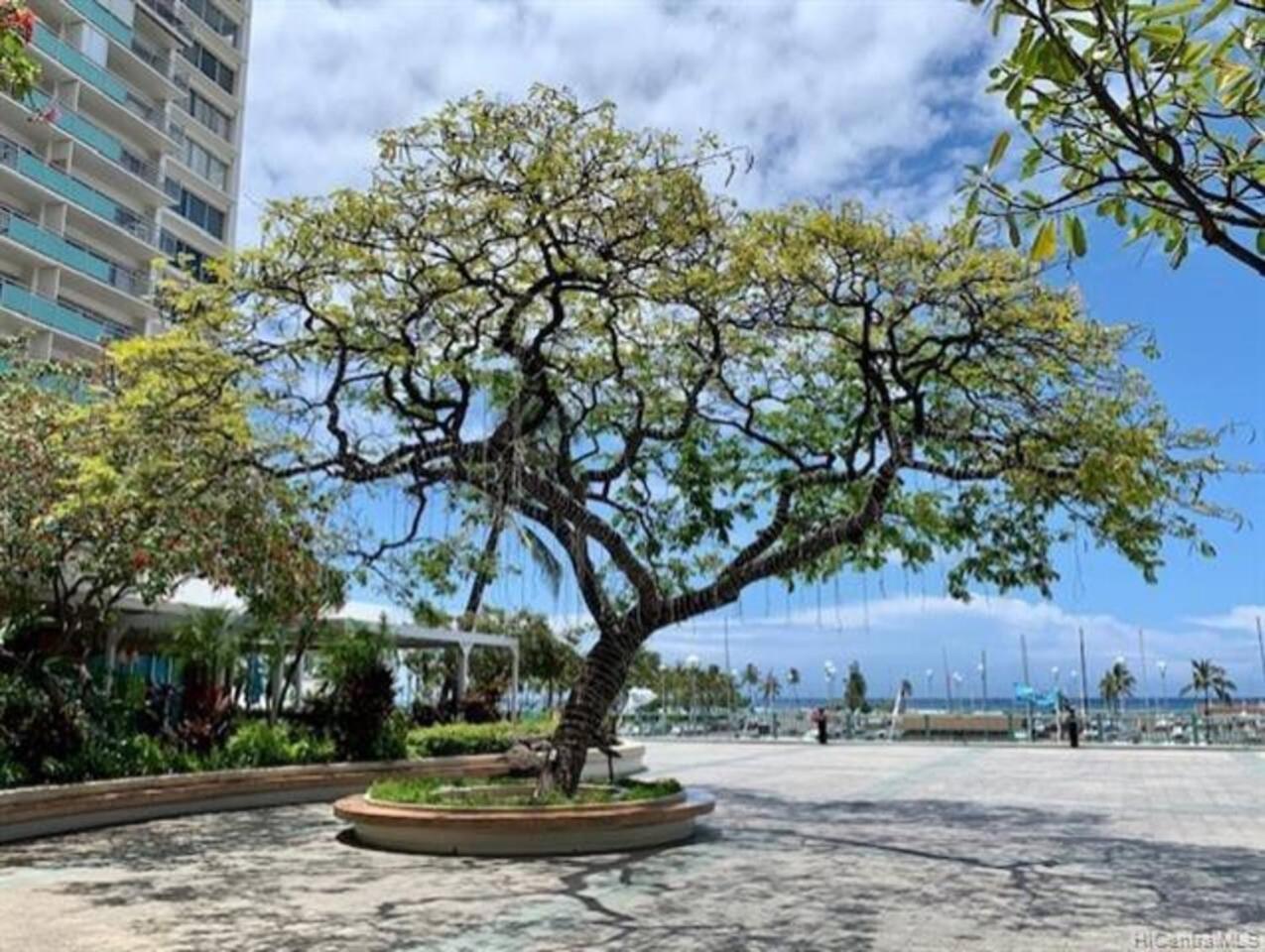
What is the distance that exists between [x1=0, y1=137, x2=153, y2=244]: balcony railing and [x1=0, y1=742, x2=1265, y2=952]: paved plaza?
3501cm

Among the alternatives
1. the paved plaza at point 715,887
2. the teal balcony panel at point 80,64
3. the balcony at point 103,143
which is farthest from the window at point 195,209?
the paved plaza at point 715,887

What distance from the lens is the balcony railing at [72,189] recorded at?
135 ft

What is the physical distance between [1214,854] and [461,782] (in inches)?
315

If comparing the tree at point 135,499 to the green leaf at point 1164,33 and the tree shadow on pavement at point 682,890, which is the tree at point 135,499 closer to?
the tree shadow on pavement at point 682,890

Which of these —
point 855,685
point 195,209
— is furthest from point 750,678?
point 195,209

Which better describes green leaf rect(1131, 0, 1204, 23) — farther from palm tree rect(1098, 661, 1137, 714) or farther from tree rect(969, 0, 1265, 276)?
palm tree rect(1098, 661, 1137, 714)

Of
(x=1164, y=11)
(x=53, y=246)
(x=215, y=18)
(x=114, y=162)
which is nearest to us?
(x=1164, y=11)

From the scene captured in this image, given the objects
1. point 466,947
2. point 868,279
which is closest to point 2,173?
point 868,279

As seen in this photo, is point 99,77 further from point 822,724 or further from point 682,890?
point 682,890

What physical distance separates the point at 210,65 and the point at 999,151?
188ft

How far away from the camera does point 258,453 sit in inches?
451

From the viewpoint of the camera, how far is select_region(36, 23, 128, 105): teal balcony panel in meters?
42.7

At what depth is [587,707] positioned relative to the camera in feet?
40.4

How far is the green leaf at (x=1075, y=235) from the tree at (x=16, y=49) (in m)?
3.65
